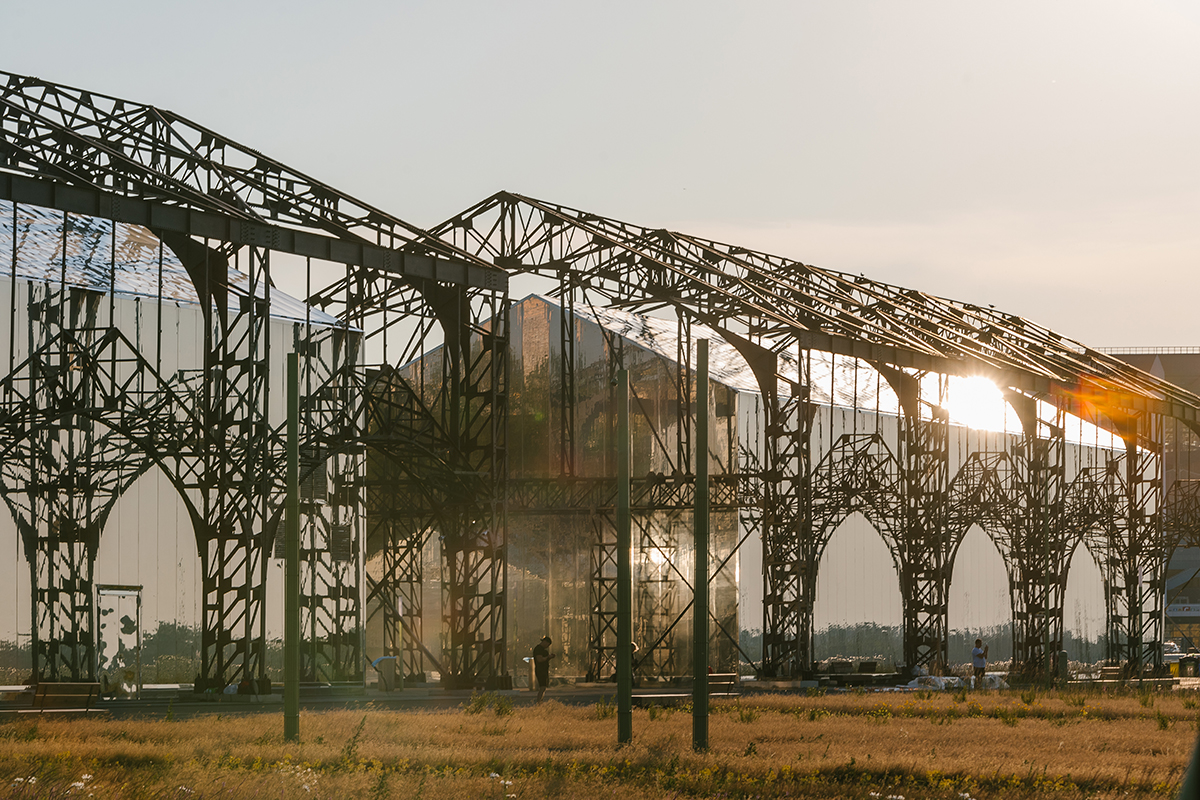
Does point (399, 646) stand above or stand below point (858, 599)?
below

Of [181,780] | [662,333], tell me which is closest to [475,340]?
[662,333]

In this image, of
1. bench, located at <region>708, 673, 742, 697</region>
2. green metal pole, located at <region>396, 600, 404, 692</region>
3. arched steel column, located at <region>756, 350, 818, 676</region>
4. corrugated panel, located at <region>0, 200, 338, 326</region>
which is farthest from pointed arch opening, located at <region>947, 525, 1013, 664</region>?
corrugated panel, located at <region>0, 200, 338, 326</region>

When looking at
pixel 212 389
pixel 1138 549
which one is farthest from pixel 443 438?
pixel 1138 549

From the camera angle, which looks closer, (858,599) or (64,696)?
(64,696)

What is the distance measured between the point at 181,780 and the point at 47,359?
1730 cm

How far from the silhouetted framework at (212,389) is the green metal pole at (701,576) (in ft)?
38.9

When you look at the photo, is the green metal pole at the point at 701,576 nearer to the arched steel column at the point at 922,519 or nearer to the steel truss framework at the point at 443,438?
the steel truss framework at the point at 443,438

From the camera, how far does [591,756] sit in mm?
18828

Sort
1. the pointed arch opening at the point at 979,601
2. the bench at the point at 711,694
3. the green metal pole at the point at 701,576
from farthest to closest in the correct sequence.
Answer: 1. the pointed arch opening at the point at 979,601
2. the bench at the point at 711,694
3. the green metal pole at the point at 701,576

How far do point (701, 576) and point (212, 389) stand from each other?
17714 mm

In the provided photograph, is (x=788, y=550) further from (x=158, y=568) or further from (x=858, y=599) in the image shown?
(x=158, y=568)

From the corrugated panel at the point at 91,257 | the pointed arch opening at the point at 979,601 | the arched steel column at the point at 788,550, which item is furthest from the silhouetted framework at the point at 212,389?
the pointed arch opening at the point at 979,601

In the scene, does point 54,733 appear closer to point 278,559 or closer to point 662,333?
point 278,559

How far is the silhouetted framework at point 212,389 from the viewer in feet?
96.4
